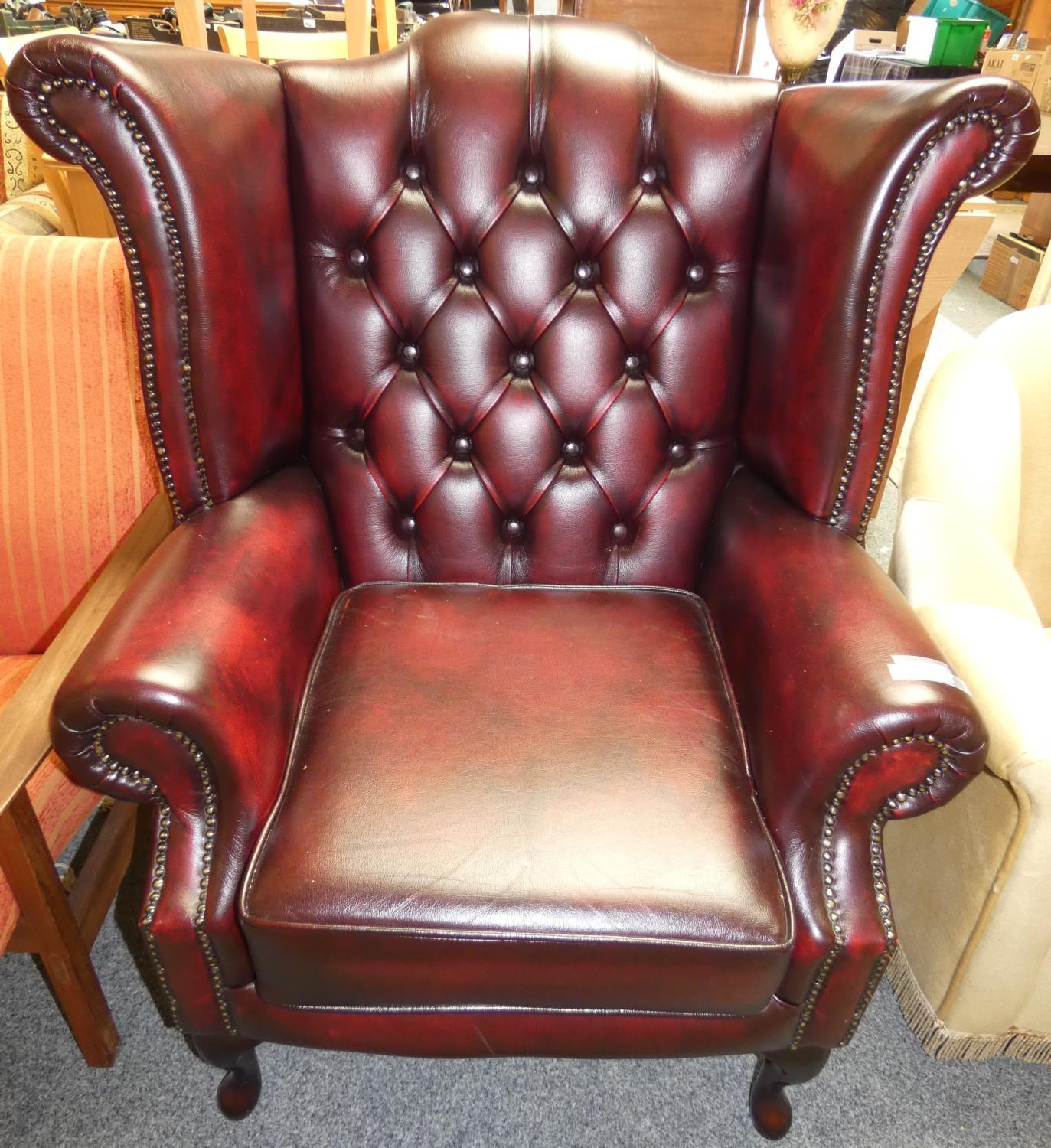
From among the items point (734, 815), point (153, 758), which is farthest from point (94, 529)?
point (734, 815)

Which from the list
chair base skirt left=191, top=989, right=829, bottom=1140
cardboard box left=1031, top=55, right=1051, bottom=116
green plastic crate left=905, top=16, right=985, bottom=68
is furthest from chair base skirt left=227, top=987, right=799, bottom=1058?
cardboard box left=1031, top=55, right=1051, bottom=116

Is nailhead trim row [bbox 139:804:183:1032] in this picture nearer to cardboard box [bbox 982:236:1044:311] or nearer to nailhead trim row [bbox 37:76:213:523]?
nailhead trim row [bbox 37:76:213:523]

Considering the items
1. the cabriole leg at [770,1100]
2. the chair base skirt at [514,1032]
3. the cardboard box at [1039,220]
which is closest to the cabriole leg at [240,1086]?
the chair base skirt at [514,1032]

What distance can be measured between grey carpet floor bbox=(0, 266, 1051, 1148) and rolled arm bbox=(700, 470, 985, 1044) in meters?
0.31

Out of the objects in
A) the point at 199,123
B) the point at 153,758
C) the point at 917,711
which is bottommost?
the point at 153,758

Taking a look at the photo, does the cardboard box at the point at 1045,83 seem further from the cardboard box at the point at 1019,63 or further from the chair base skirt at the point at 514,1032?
the chair base skirt at the point at 514,1032

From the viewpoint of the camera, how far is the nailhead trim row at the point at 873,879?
2.78ft

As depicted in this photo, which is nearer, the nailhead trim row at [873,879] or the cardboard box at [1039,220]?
the nailhead trim row at [873,879]

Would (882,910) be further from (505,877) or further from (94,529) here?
(94,529)

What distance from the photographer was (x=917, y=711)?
2.61 ft

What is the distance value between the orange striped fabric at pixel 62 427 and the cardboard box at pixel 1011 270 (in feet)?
12.1

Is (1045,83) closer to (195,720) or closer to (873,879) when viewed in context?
(873,879)

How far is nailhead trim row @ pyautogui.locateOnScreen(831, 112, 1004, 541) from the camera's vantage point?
2.91 ft

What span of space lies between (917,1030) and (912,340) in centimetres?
147
